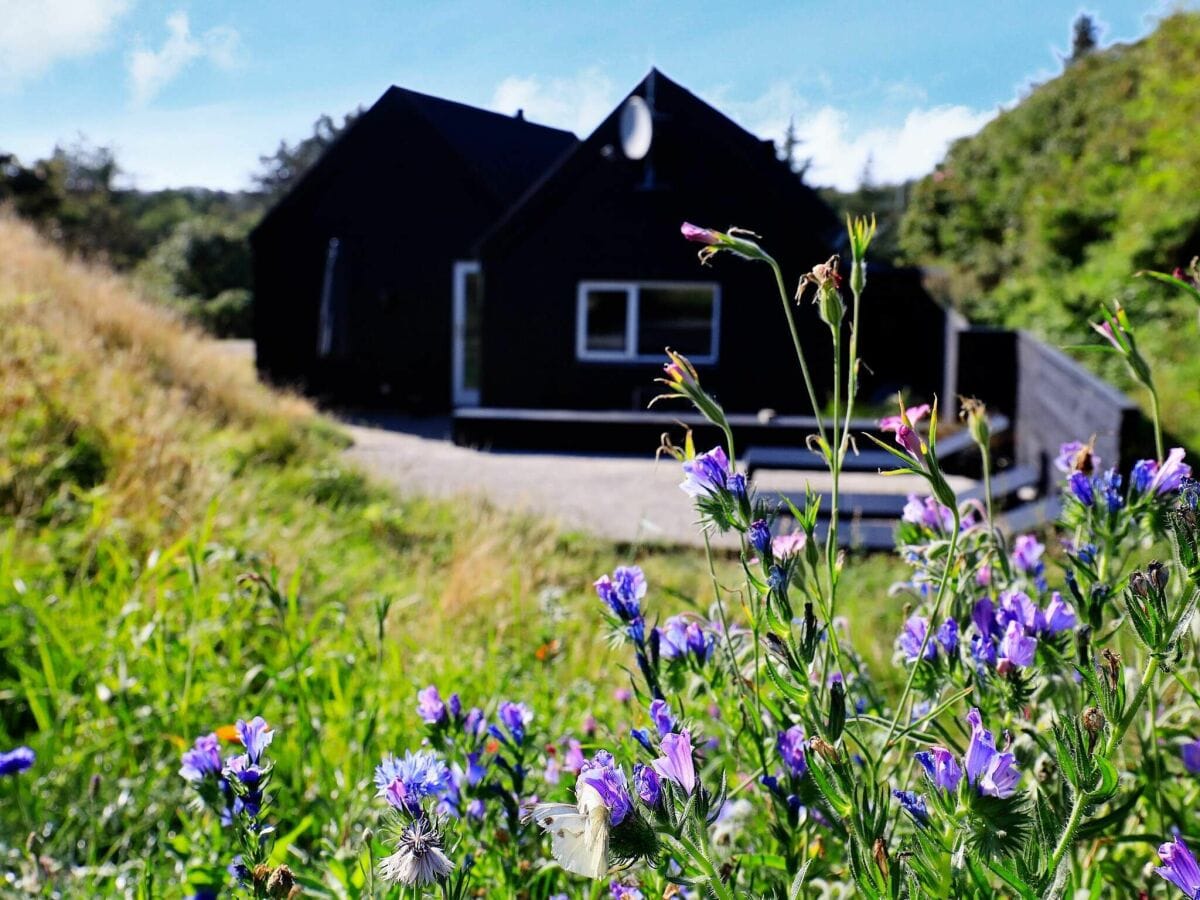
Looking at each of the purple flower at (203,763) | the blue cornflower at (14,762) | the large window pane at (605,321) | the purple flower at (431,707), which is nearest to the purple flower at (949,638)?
the purple flower at (431,707)

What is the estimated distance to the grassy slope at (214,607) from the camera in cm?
207

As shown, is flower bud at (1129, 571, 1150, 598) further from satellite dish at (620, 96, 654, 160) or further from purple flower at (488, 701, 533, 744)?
satellite dish at (620, 96, 654, 160)

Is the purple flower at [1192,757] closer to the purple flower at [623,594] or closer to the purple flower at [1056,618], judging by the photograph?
the purple flower at [1056,618]


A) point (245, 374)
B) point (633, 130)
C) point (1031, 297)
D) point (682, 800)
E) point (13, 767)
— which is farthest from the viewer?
point (1031, 297)

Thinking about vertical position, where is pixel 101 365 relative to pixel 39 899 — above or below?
above

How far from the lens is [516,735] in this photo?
4.04 feet

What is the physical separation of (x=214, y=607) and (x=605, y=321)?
28.6 ft

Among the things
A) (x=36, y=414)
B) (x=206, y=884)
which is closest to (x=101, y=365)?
(x=36, y=414)

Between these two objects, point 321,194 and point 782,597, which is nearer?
point 782,597

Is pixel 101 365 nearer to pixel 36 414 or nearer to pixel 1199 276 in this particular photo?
pixel 36 414

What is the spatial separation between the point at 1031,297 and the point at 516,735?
35.7ft

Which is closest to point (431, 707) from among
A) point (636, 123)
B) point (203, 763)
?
point (203, 763)

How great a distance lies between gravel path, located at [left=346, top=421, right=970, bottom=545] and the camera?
568cm

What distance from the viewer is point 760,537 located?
2.96 ft
